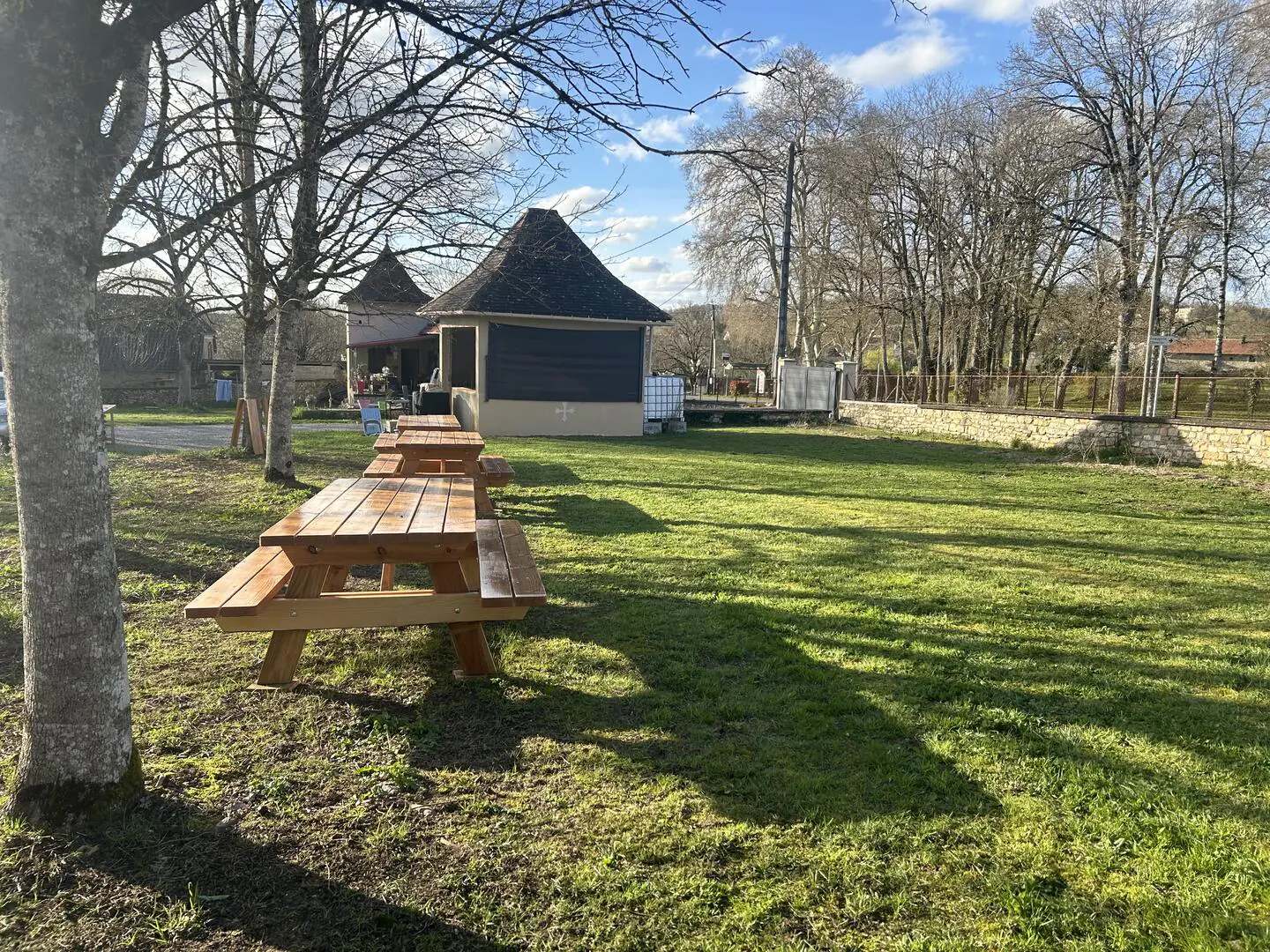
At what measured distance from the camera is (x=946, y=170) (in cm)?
2772

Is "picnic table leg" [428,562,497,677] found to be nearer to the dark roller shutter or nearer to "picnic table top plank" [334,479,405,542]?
"picnic table top plank" [334,479,405,542]

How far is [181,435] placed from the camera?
56.4ft

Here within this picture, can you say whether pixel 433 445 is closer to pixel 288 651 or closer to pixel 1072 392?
pixel 288 651

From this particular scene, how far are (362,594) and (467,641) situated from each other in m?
0.57

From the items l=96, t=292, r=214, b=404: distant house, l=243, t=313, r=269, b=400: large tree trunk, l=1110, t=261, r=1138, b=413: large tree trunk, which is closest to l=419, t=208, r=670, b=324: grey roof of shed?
l=243, t=313, r=269, b=400: large tree trunk

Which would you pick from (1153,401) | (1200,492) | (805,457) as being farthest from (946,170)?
(1200,492)

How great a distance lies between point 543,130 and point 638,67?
23.3 inches

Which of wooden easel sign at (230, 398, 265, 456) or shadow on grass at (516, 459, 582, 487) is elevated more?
wooden easel sign at (230, 398, 265, 456)

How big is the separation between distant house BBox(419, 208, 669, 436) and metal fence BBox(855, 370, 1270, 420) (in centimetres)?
938

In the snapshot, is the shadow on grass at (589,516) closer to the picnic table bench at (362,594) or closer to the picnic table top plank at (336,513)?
the picnic table top plank at (336,513)

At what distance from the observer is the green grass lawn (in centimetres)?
214

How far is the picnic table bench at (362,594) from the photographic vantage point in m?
→ 3.31

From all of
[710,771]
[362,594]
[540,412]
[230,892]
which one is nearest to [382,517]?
[362,594]

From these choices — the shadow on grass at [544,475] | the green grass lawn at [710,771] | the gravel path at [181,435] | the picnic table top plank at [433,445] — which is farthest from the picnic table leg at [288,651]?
the gravel path at [181,435]
